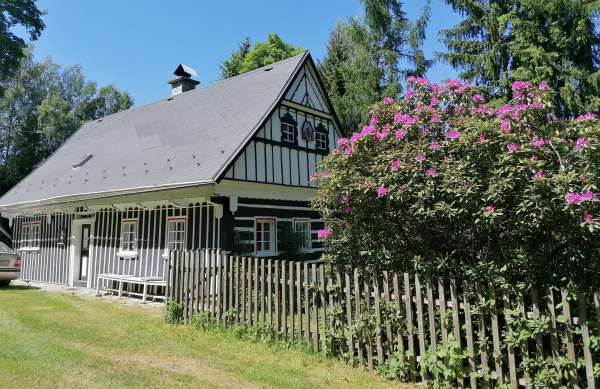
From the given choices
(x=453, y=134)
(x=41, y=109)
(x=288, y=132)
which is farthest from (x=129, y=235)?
(x=41, y=109)

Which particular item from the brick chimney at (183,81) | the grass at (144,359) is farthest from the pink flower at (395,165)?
the brick chimney at (183,81)

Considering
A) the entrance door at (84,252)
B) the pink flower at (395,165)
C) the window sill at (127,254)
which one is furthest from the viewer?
the entrance door at (84,252)

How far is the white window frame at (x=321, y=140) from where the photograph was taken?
1584 cm

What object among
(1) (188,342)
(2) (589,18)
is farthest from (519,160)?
(2) (589,18)

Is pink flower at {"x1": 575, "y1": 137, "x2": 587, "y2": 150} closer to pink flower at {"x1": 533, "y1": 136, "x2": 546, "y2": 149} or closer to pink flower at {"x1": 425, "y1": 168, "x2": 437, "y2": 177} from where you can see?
pink flower at {"x1": 533, "y1": 136, "x2": 546, "y2": 149}

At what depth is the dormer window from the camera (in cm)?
1429

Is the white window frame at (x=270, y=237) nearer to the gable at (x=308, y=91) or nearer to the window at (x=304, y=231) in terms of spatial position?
the window at (x=304, y=231)

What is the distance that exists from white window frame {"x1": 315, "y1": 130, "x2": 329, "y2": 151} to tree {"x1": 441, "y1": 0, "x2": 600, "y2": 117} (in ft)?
28.6

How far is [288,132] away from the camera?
1452 centimetres

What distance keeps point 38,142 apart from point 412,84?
37866 mm

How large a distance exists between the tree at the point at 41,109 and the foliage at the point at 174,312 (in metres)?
30.9

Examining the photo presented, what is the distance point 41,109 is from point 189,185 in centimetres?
3120

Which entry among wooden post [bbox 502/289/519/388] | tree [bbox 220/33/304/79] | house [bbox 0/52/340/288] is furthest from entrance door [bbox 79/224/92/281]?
tree [bbox 220/33/304/79]

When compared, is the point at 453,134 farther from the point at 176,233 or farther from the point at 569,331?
the point at 176,233
